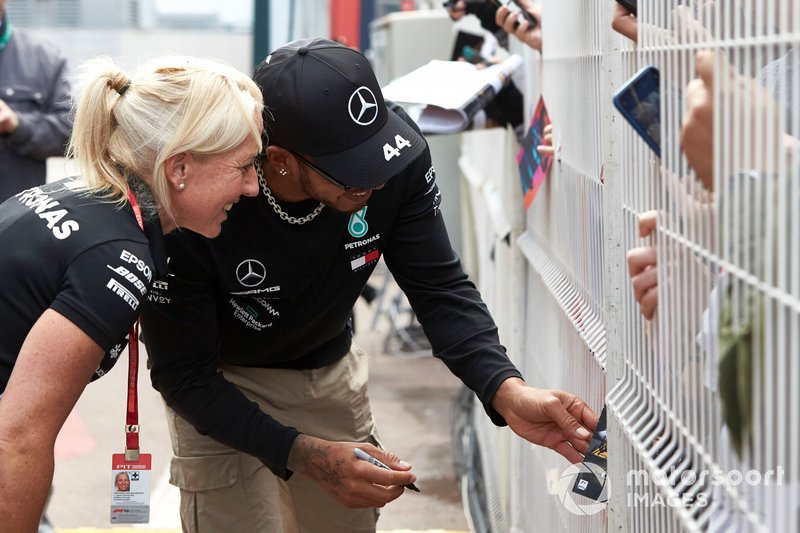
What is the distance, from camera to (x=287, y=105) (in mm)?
2410

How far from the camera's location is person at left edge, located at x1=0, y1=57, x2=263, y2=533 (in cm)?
185

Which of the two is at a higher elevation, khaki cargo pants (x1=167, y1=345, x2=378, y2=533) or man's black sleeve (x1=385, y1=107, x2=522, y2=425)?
man's black sleeve (x1=385, y1=107, x2=522, y2=425)

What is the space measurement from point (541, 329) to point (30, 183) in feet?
7.68

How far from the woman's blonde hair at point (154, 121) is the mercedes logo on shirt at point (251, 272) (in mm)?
469

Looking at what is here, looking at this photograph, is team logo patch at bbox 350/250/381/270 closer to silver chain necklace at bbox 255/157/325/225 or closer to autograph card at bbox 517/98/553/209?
silver chain necklace at bbox 255/157/325/225

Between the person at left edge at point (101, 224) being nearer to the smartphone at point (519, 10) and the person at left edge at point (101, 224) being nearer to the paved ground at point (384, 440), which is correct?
the smartphone at point (519, 10)

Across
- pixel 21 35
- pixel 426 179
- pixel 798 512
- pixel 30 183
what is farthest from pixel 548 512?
pixel 21 35

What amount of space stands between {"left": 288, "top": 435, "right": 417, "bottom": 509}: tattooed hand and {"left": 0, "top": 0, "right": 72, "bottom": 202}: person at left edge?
222 cm

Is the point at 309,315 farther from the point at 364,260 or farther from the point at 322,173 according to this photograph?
the point at 322,173

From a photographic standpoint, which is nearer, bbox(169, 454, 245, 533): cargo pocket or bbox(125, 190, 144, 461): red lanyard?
bbox(125, 190, 144, 461): red lanyard

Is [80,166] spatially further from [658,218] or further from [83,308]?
[658,218]

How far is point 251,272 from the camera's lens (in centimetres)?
267

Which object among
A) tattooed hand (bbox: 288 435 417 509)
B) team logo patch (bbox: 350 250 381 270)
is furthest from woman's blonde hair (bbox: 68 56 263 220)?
tattooed hand (bbox: 288 435 417 509)

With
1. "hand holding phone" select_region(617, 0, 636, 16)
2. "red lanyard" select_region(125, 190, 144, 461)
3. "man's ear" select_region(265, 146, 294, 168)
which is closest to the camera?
"hand holding phone" select_region(617, 0, 636, 16)
